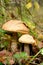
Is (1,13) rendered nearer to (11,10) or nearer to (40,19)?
(11,10)

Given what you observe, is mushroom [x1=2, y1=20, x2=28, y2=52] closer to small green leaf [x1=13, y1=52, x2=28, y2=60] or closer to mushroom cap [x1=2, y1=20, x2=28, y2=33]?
mushroom cap [x1=2, y1=20, x2=28, y2=33]

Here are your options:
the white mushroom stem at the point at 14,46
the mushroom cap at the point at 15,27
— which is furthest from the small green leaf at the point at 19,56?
the mushroom cap at the point at 15,27

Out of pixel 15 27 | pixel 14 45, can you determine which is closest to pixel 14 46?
pixel 14 45

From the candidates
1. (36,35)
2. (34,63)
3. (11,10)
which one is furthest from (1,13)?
(34,63)

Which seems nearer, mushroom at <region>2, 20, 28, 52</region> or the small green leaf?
the small green leaf

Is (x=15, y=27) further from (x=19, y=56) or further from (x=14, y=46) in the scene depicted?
(x=19, y=56)

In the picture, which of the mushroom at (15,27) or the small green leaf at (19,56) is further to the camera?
the mushroom at (15,27)

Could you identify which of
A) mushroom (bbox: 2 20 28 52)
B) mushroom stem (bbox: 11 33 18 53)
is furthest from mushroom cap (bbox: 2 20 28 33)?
mushroom stem (bbox: 11 33 18 53)

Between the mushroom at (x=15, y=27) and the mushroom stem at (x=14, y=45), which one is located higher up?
the mushroom at (x=15, y=27)

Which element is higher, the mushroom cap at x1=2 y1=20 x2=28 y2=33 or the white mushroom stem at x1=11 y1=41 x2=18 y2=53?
the mushroom cap at x1=2 y1=20 x2=28 y2=33

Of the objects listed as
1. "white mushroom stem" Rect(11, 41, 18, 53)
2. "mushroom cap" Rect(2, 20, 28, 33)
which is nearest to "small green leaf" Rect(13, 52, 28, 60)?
"white mushroom stem" Rect(11, 41, 18, 53)

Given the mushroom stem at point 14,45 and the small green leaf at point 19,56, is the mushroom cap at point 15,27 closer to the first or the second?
the mushroom stem at point 14,45
